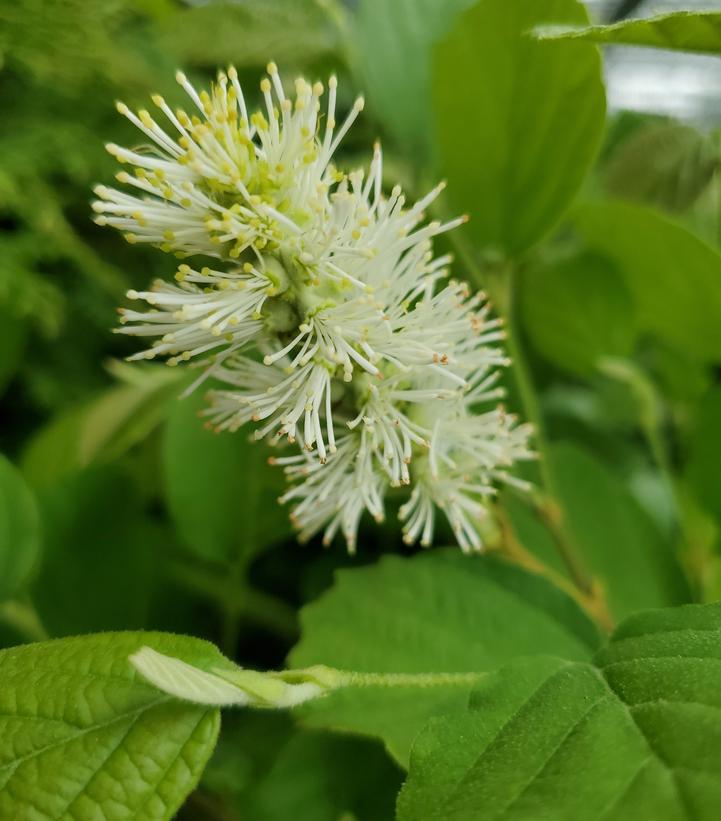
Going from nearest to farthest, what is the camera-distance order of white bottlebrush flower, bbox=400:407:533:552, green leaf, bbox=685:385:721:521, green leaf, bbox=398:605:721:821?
green leaf, bbox=398:605:721:821, white bottlebrush flower, bbox=400:407:533:552, green leaf, bbox=685:385:721:521

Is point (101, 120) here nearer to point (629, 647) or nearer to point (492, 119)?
point (492, 119)

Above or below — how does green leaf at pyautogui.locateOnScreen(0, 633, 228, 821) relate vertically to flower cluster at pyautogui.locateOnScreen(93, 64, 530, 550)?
below

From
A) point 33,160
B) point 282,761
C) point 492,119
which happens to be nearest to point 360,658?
point 282,761

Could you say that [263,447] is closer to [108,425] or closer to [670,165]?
[108,425]

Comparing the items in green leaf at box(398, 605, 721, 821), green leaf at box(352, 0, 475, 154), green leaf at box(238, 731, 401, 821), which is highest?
green leaf at box(352, 0, 475, 154)

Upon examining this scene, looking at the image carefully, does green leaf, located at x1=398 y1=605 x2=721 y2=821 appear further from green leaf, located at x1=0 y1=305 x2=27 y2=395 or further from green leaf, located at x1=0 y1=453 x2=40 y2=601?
green leaf, located at x1=0 y1=305 x2=27 y2=395

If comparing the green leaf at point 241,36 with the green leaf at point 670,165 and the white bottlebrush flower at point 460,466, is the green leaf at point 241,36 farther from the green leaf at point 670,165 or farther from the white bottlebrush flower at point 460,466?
the white bottlebrush flower at point 460,466

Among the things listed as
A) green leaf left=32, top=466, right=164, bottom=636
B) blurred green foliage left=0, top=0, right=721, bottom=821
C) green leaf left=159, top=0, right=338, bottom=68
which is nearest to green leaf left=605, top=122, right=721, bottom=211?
blurred green foliage left=0, top=0, right=721, bottom=821
